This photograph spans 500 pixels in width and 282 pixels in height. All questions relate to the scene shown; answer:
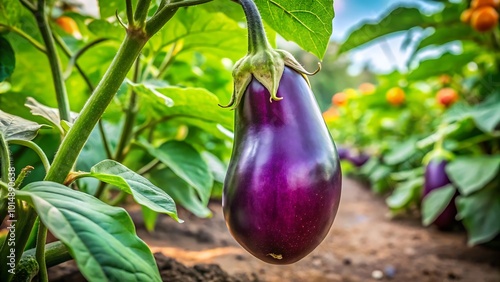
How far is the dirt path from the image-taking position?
111cm

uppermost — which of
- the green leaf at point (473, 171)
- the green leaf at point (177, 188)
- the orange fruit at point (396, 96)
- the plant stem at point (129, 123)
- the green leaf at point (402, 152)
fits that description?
the plant stem at point (129, 123)

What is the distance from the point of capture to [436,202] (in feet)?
5.44

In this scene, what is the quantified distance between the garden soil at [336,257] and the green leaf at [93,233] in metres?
0.34

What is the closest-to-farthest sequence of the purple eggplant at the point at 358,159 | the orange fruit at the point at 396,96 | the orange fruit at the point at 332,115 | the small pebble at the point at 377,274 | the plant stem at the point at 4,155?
the plant stem at the point at 4,155, the small pebble at the point at 377,274, the orange fruit at the point at 396,96, the purple eggplant at the point at 358,159, the orange fruit at the point at 332,115

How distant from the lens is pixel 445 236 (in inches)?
69.1

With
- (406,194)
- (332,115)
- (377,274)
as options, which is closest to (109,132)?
(377,274)

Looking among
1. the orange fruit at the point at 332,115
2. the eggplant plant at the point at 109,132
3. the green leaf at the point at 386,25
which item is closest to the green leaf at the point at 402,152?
the green leaf at the point at 386,25

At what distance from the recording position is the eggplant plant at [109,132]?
1.22 ft

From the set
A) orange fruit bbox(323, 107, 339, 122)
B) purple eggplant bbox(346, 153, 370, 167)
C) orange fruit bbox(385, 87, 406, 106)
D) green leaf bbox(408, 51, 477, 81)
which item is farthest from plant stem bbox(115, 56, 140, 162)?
orange fruit bbox(323, 107, 339, 122)

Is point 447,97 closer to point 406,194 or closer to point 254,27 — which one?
point 406,194

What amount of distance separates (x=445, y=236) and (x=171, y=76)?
1192 mm

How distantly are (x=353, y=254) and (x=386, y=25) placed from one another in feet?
2.54

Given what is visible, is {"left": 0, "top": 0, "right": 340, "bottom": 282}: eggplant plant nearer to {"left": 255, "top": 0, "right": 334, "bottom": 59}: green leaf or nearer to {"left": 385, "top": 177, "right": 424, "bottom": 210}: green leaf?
{"left": 255, "top": 0, "right": 334, "bottom": 59}: green leaf

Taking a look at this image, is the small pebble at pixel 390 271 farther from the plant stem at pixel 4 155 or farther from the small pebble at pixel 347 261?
the plant stem at pixel 4 155
